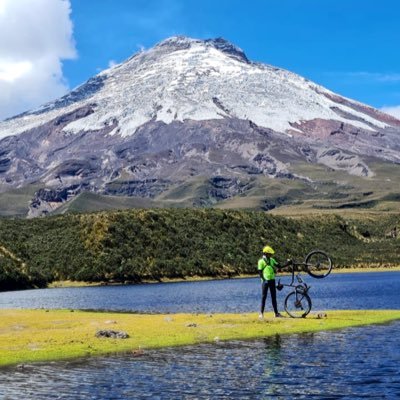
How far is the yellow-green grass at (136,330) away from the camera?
29688mm

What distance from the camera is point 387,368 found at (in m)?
23.7

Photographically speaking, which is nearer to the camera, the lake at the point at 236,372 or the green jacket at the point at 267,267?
the lake at the point at 236,372

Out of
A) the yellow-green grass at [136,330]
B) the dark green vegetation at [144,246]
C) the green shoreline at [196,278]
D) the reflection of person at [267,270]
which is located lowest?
the yellow-green grass at [136,330]

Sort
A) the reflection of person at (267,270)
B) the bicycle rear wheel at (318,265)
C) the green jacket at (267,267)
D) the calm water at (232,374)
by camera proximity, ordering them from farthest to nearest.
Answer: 1. the bicycle rear wheel at (318,265)
2. the green jacket at (267,267)
3. the reflection of person at (267,270)
4. the calm water at (232,374)

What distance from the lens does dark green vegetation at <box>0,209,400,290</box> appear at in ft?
422

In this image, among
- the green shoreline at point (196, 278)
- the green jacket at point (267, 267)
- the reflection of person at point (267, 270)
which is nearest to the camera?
the reflection of person at point (267, 270)

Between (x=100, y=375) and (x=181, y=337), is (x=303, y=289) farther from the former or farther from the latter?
(x=100, y=375)

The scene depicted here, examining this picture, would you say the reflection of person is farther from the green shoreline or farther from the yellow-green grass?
the green shoreline

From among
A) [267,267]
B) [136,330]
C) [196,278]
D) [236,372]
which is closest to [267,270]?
[267,267]

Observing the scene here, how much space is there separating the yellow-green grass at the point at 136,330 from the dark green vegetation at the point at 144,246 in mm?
79918

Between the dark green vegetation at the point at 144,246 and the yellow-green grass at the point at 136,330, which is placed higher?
the dark green vegetation at the point at 144,246

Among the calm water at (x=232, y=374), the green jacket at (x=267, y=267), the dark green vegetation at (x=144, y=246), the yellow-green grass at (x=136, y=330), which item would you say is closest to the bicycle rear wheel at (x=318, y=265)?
the green jacket at (x=267, y=267)

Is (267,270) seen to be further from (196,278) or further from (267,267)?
(196,278)

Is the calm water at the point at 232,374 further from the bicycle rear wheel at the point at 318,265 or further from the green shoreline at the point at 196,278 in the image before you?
the green shoreline at the point at 196,278
